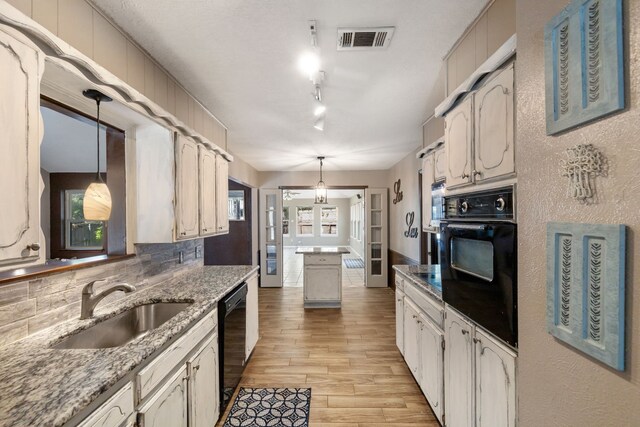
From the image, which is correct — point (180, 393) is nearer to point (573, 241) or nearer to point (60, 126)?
point (573, 241)

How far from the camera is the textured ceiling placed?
60.7 inches

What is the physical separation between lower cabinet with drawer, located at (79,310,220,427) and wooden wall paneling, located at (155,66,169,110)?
5.17 ft

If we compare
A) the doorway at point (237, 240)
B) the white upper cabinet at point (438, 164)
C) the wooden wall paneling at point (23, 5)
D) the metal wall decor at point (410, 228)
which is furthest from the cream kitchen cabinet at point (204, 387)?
the doorway at point (237, 240)

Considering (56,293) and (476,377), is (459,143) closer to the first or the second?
(476,377)

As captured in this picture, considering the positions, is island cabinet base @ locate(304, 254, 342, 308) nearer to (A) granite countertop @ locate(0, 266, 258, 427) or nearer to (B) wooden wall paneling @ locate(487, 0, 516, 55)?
(A) granite countertop @ locate(0, 266, 258, 427)

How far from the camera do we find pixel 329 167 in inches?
233

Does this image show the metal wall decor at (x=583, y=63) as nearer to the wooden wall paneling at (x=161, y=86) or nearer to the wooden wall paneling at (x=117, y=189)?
the wooden wall paneling at (x=161, y=86)

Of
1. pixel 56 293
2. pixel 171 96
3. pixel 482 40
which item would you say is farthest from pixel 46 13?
pixel 482 40

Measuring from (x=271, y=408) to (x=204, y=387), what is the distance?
743 millimetres

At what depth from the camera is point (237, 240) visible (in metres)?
6.00

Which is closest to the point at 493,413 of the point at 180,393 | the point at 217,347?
the point at 180,393

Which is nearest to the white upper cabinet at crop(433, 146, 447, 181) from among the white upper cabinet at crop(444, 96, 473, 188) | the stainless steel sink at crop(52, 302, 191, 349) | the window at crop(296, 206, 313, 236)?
the white upper cabinet at crop(444, 96, 473, 188)

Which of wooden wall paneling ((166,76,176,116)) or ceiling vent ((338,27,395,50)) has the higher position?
ceiling vent ((338,27,395,50))

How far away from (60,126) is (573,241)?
4724 mm
